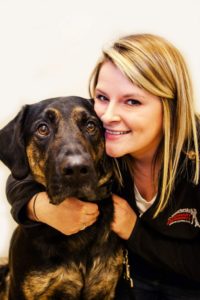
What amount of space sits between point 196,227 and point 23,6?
203 centimetres

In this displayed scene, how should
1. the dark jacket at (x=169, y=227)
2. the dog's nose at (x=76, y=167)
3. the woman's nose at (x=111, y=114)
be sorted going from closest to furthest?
1. the dog's nose at (x=76, y=167)
2. the woman's nose at (x=111, y=114)
3. the dark jacket at (x=169, y=227)

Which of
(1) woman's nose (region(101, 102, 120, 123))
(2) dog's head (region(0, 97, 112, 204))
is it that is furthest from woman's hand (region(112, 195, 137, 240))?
(1) woman's nose (region(101, 102, 120, 123))

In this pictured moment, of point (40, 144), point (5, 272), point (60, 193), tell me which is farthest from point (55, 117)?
point (5, 272)

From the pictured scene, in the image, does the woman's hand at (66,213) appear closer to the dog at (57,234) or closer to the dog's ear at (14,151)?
the dog at (57,234)

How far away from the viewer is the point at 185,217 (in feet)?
6.86

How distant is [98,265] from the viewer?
6.30 feet

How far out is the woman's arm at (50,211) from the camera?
1.86 m

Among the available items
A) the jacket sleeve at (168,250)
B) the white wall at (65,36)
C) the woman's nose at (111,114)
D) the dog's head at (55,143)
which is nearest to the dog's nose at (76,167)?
the dog's head at (55,143)

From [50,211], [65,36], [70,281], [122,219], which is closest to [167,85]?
[122,219]

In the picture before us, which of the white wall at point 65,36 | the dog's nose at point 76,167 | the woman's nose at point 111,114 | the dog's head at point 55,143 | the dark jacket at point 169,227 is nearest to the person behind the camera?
the dog's nose at point 76,167

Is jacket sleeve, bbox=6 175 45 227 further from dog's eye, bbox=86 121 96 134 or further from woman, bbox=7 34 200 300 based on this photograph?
dog's eye, bbox=86 121 96 134

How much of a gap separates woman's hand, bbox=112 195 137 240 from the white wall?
132cm

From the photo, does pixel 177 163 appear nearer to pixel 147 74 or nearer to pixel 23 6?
pixel 147 74

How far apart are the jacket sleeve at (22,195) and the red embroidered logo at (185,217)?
69 cm
